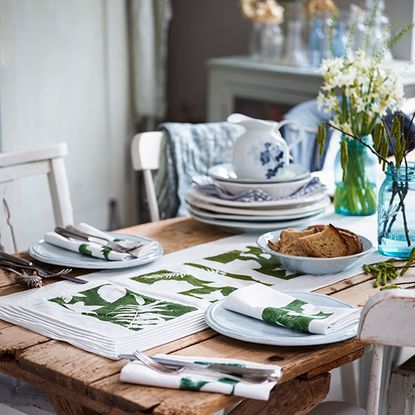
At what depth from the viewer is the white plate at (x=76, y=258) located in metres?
1.84

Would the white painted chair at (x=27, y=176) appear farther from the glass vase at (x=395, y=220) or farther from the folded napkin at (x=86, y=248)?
the glass vase at (x=395, y=220)

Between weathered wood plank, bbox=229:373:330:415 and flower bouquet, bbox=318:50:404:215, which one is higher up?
flower bouquet, bbox=318:50:404:215

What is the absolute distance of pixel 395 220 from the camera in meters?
1.91

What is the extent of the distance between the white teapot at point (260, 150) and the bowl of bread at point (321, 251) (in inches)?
13.4

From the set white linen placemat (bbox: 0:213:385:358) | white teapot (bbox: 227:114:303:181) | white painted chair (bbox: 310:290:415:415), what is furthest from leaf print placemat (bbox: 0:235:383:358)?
white painted chair (bbox: 310:290:415:415)

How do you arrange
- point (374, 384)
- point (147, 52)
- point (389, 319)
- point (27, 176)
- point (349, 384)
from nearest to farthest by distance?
point (389, 319) → point (374, 384) → point (27, 176) → point (349, 384) → point (147, 52)

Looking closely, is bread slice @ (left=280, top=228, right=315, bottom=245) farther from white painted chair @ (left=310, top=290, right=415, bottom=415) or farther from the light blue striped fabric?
the light blue striped fabric

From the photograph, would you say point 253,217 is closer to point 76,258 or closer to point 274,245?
point 274,245

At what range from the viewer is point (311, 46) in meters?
3.84

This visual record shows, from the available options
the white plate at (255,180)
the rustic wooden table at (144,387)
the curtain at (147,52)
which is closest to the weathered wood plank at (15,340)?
the rustic wooden table at (144,387)

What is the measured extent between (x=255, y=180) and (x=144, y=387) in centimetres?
94

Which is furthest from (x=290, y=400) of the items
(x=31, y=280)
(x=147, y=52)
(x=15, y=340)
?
(x=147, y=52)

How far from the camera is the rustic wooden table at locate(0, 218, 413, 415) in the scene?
4.21 ft

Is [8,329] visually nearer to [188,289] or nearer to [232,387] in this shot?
[188,289]
